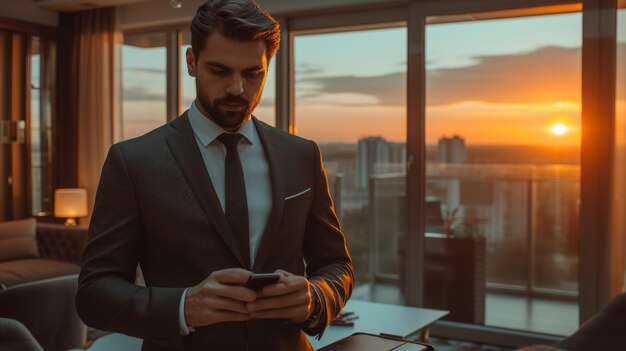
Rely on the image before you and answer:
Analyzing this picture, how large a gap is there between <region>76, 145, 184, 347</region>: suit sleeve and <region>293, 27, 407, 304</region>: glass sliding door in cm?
400

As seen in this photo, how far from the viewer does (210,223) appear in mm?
1106

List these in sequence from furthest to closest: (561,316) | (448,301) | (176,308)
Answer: (448,301) < (561,316) < (176,308)

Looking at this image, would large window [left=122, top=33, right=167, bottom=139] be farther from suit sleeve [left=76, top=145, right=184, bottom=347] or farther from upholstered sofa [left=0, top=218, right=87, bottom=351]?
suit sleeve [left=76, top=145, right=184, bottom=347]

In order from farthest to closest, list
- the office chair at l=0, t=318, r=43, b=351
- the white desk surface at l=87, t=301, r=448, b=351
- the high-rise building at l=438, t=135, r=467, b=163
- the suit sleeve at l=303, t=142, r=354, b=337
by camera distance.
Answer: the high-rise building at l=438, t=135, r=467, b=163 → the white desk surface at l=87, t=301, r=448, b=351 → the office chair at l=0, t=318, r=43, b=351 → the suit sleeve at l=303, t=142, r=354, b=337

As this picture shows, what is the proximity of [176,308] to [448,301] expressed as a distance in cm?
415

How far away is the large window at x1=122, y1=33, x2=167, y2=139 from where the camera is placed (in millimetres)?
6172

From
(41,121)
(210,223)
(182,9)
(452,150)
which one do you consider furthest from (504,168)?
(41,121)

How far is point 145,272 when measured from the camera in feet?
3.85

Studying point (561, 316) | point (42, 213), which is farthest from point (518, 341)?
point (42, 213)

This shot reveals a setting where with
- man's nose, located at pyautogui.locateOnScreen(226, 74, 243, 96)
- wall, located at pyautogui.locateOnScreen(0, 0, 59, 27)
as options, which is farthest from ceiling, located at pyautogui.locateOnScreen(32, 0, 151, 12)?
man's nose, located at pyautogui.locateOnScreen(226, 74, 243, 96)

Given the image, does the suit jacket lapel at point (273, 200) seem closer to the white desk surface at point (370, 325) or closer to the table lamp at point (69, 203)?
the white desk surface at point (370, 325)

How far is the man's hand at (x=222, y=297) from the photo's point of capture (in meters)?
1.00

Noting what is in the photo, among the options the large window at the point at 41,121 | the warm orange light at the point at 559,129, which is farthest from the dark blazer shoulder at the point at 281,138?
the large window at the point at 41,121

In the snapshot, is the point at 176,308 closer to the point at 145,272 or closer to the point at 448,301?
the point at 145,272
